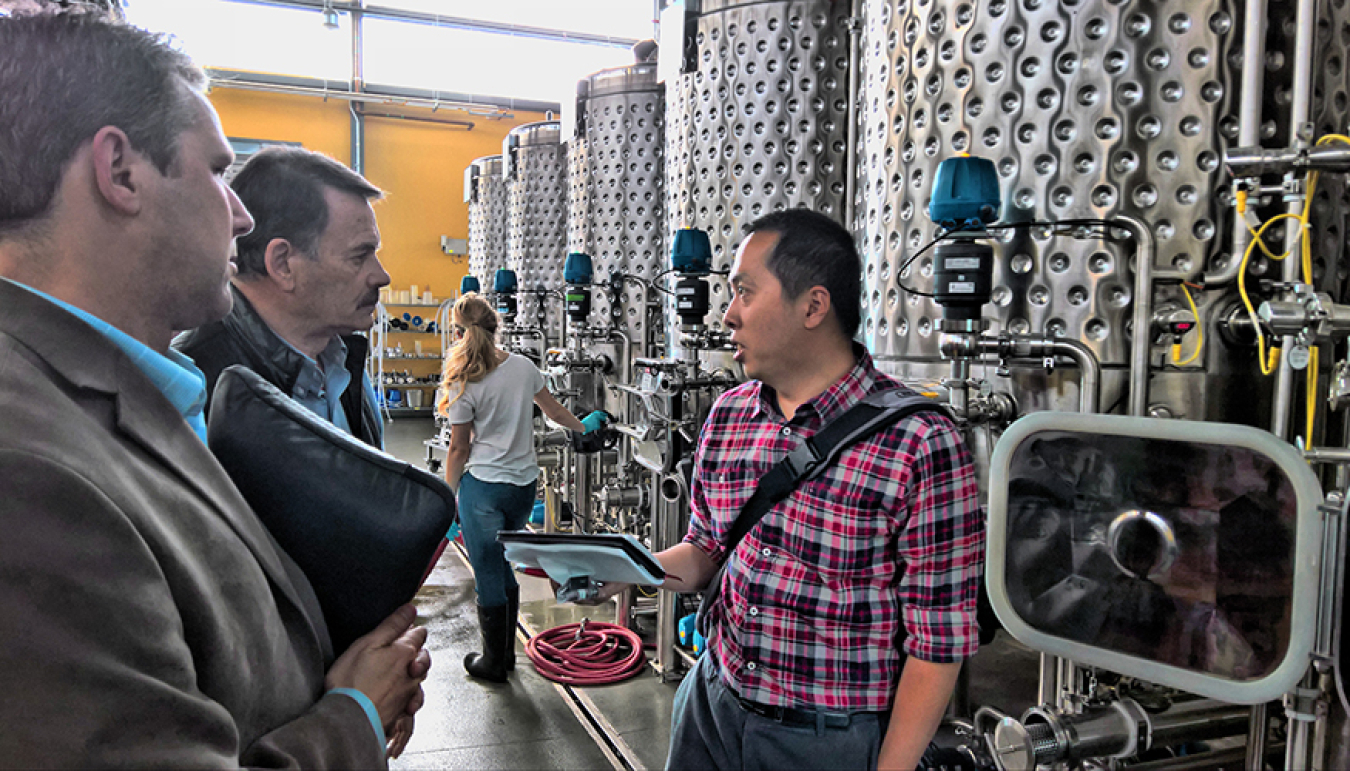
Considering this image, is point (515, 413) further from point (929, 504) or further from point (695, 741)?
point (929, 504)

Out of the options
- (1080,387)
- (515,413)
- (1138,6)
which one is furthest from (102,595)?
(515,413)

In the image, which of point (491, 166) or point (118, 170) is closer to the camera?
point (118, 170)

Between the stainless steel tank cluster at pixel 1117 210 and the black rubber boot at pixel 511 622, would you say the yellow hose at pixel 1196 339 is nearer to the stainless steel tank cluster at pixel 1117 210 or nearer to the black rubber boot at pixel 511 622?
the stainless steel tank cluster at pixel 1117 210

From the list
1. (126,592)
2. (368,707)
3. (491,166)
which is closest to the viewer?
(126,592)

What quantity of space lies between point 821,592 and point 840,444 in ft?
0.82

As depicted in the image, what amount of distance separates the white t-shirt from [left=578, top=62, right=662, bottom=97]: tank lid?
5.39 feet

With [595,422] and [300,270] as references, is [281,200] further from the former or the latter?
[595,422]


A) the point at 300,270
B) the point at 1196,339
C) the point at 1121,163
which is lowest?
the point at 1196,339

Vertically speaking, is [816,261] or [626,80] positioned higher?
[626,80]

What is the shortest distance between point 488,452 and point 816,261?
238 centimetres

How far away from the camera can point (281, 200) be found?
1475mm

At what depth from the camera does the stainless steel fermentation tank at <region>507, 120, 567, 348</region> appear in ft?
19.0

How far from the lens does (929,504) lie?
1330 millimetres

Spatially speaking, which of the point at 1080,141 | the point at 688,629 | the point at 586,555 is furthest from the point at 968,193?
the point at 688,629
